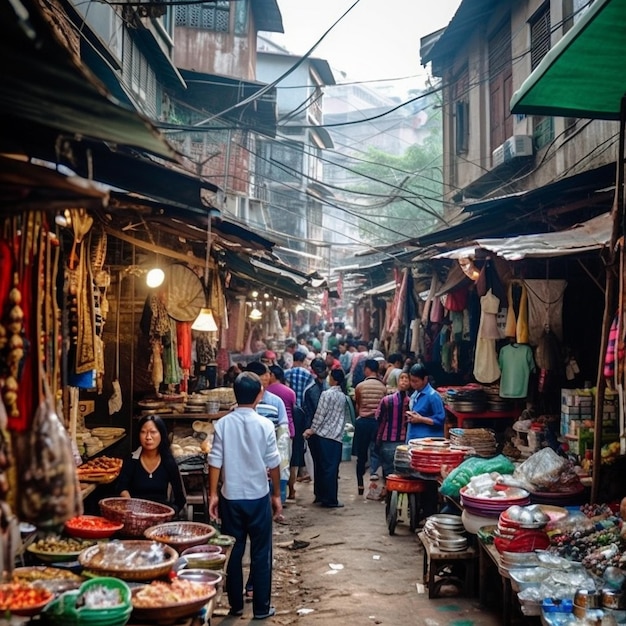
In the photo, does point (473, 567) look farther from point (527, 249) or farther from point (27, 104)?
point (27, 104)

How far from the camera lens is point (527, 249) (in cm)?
697

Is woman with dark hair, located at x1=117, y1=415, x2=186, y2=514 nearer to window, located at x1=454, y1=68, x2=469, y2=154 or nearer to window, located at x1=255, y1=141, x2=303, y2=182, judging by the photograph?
window, located at x1=454, y1=68, x2=469, y2=154

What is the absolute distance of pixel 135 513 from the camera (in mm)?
6289

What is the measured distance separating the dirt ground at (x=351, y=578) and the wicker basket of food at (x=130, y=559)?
5.05ft

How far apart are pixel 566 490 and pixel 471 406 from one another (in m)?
3.55

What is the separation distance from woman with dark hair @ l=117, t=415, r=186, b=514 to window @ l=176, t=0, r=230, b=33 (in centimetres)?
2004

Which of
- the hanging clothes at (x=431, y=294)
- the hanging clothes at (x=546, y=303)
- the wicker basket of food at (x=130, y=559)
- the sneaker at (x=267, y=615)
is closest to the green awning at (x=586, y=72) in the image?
the hanging clothes at (x=546, y=303)

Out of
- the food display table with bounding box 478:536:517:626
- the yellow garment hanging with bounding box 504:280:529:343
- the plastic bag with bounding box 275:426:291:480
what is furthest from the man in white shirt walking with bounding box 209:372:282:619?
the yellow garment hanging with bounding box 504:280:529:343

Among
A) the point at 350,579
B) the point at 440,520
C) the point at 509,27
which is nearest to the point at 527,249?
the point at 440,520

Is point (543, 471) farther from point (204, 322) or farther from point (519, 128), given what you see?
point (519, 128)

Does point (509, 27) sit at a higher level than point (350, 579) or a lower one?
higher

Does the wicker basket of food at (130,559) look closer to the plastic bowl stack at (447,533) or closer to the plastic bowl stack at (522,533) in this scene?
the plastic bowl stack at (522,533)

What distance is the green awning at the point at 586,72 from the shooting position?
14.9 feet

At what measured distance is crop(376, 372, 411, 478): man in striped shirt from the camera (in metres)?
11.2
